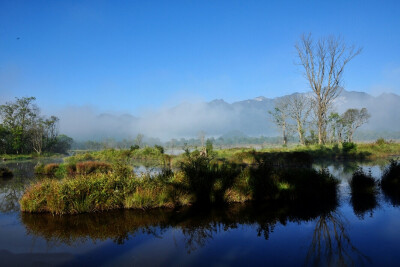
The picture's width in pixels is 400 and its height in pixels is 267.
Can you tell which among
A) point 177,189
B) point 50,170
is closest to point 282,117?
point 50,170

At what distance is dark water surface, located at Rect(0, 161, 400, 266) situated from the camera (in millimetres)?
4527

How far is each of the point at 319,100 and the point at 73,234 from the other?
29803 mm

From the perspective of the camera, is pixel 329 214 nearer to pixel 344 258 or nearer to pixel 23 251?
pixel 344 258

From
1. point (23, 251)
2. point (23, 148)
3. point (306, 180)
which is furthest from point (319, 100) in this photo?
point (23, 148)

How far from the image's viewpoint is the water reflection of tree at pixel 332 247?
431cm

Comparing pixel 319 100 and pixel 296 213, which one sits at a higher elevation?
pixel 319 100

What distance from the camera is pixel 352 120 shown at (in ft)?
170

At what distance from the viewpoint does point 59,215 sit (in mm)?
7406

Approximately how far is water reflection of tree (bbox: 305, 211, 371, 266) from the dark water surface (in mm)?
14

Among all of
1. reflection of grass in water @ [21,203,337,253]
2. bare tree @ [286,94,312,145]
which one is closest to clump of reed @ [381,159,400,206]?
reflection of grass in water @ [21,203,337,253]

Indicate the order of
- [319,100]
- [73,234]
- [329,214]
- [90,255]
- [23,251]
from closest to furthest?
[90,255]
[23,251]
[73,234]
[329,214]
[319,100]

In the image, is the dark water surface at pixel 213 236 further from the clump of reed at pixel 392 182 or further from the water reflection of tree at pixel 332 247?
the clump of reed at pixel 392 182

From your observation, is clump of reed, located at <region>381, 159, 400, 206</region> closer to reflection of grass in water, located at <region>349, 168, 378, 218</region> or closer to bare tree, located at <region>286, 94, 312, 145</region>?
reflection of grass in water, located at <region>349, 168, 378, 218</region>

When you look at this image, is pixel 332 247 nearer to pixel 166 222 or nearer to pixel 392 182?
pixel 166 222
